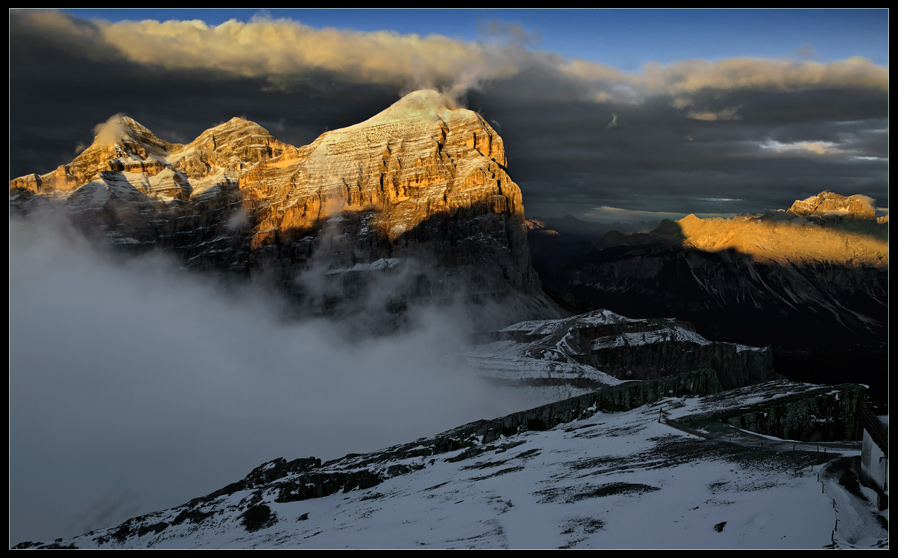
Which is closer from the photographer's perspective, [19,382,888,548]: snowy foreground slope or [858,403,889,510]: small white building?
[858,403,889,510]: small white building

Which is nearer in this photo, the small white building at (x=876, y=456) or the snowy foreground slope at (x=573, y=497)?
the small white building at (x=876, y=456)

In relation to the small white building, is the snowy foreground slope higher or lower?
lower

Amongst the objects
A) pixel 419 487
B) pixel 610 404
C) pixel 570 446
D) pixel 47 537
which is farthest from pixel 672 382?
pixel 47 537

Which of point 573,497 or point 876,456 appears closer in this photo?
point 876,456

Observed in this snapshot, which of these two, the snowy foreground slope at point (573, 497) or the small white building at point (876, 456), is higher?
the small white building at point (876, 456)

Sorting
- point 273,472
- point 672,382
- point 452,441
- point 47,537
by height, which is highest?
point 672,382

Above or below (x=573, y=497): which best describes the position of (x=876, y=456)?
above

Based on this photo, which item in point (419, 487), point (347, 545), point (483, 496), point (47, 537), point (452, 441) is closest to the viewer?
point (347, 545)

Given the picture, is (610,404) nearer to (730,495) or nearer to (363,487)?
(363,487)
